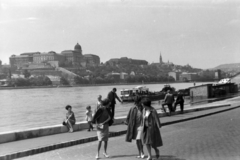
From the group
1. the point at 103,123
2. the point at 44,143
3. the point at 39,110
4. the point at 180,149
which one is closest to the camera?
the point at 103,123

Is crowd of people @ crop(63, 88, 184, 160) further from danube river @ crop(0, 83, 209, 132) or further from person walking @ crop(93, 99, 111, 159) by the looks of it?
danube river @ crop(0, 83, 209, 132)

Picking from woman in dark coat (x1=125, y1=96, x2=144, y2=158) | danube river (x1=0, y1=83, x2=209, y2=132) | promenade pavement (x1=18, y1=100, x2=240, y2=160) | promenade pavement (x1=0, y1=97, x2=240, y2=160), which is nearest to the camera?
woman in dark coat (x1=125, y1=96, x2=144, y2=158)

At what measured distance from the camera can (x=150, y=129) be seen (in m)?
7.69

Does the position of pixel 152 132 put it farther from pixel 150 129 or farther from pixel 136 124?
pixel 136 124

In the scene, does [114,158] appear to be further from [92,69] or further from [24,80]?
[92,69]

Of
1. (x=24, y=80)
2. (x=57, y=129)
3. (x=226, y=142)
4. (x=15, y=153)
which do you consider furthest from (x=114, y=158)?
(x=24, y=80)

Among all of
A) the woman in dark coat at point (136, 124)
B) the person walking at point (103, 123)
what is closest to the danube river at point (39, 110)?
the person walking at point (103, 123)

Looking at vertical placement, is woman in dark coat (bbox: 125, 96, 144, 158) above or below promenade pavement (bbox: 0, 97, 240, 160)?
above

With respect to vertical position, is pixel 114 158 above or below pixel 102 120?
below

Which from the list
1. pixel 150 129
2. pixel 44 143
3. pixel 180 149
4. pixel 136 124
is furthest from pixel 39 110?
pixel 150 129

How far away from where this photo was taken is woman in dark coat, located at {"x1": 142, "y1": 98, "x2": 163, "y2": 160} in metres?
7.66

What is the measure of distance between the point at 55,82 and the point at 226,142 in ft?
500

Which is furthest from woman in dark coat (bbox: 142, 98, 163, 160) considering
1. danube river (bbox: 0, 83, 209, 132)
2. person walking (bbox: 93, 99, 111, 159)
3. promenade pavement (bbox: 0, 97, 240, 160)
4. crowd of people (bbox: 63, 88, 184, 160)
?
danube river (bbox: 0, 83, 209, 132)

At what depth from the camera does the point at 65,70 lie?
179875 millimetres
